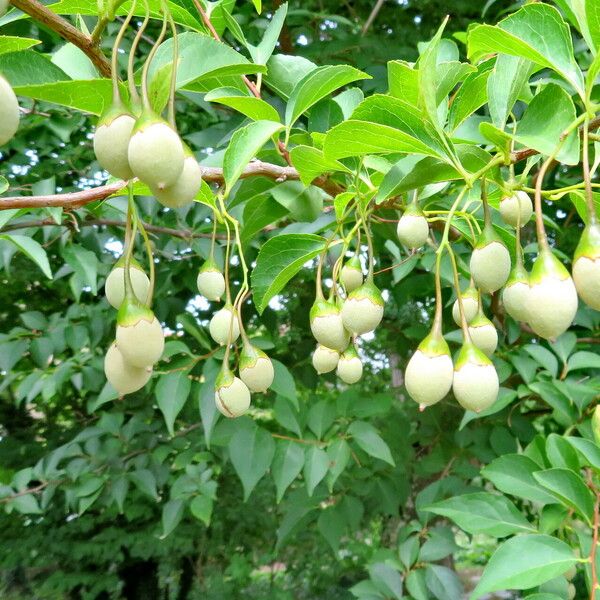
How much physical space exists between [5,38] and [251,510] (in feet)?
8.32

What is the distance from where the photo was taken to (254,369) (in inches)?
32.9

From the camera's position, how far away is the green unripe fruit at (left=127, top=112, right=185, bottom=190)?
1.43 ft

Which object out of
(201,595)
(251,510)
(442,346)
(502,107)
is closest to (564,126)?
(502,107)

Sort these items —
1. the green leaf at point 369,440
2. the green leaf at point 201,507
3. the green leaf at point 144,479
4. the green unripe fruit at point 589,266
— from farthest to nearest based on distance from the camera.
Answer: the green leaf at point 144,479 → the green leaf at point 201,507 → the green leaf at point 369,440 → the green unripe fruit at point 589,266

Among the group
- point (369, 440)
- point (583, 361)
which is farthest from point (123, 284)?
point (583, 361)

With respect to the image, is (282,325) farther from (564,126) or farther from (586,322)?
(564,126)

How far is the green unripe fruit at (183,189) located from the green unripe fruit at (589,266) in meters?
0.31

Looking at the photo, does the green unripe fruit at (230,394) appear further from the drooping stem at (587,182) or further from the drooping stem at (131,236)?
the drooping stem at (587,182)

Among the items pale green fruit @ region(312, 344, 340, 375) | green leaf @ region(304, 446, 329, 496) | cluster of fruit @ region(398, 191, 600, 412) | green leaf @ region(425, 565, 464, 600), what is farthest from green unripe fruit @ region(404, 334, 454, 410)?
green leaf @ region(425, 565, 464, 600)

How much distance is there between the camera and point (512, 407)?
5.15ft

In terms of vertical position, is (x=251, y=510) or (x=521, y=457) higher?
(x=521, y=457)

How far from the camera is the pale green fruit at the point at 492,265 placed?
2.10 feet

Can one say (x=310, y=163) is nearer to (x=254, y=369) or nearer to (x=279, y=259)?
(x=279, y=259)

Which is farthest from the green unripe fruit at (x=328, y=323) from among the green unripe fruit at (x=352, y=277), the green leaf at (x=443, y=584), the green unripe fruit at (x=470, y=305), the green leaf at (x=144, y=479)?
the green leaf at (x=144, y=479)
